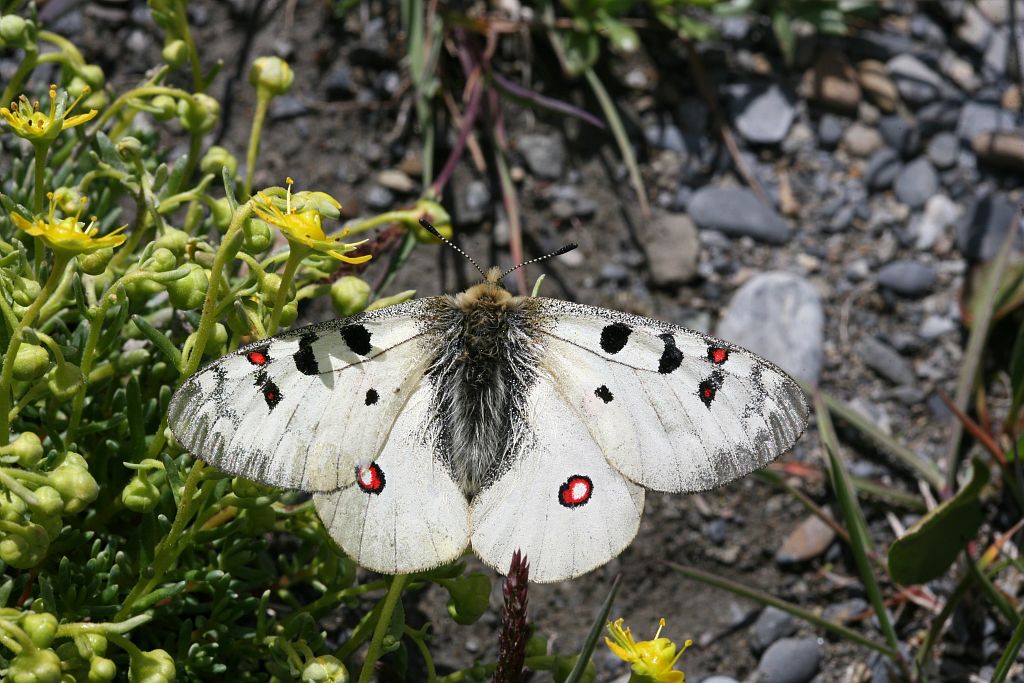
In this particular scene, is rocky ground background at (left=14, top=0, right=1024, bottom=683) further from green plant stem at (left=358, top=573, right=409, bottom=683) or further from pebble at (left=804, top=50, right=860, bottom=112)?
green plant stem at (left=358, top=573, right=409, bottom=683)

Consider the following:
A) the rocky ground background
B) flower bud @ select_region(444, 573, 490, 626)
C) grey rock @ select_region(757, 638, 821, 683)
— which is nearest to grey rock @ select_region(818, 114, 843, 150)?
the rocky ground background

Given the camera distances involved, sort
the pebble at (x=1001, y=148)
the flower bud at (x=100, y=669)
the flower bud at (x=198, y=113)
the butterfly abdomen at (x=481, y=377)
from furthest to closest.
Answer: the pebble at (x=1001, y=148) < the flower bud at (x=198, y=113) < the butterfly abdomen at (x=481, y=377) < the flower bud at (x=100, y=669)

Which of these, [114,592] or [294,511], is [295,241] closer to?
[294,511]

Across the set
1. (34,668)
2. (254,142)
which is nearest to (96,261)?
(254,142)

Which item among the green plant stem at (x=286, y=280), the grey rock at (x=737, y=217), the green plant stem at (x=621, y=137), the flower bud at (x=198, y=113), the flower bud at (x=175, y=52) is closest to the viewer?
the green plant stem at (x=286, y=280)

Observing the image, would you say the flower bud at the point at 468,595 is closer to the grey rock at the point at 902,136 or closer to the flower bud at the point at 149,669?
the flower bud at the point at 149,669

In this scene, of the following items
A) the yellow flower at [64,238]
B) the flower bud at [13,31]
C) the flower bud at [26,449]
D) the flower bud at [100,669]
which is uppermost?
the flower bud at [13,31]

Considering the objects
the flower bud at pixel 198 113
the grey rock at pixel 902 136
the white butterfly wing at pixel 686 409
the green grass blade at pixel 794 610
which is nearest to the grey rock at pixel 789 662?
the green grass blade at pixel 794 610

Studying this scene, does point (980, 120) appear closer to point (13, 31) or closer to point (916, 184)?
point (916, 184)
